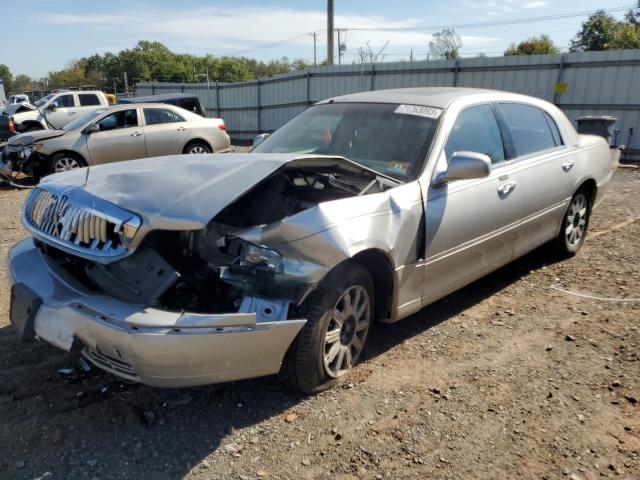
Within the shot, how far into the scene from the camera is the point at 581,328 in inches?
153

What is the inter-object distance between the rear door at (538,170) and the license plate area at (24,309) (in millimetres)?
3529

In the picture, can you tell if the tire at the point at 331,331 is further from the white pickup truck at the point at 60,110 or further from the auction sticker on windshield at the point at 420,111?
the white pickup truck at the point at 60,110

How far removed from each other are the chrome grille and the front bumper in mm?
235

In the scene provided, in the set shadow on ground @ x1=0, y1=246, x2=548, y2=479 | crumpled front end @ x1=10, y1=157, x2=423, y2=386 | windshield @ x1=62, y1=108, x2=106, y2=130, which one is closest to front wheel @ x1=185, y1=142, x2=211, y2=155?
windshield @ x1=62, y1=108, x2=106, y2=130

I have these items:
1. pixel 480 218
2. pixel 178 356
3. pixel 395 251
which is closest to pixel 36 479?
pixel 178 356

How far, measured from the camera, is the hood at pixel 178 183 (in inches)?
97.3

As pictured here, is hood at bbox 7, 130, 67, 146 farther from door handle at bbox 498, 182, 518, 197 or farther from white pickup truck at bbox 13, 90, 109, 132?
white pickup truck at bbox 13, 90, 109, 132

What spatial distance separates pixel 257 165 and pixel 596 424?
236cm

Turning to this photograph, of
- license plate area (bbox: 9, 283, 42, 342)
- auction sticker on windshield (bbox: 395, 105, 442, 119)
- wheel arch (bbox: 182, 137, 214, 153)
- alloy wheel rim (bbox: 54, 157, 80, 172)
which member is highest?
auction sticker on windshield (bbox: 395, 105, 442, 119)

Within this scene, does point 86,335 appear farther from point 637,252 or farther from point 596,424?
point 637,252

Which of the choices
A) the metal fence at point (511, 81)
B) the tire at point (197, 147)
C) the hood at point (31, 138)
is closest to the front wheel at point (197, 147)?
the tire at point (197, 147)

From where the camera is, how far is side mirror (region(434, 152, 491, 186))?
3.24m

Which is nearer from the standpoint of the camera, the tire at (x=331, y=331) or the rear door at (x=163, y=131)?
the tire at (x=331, y=331)

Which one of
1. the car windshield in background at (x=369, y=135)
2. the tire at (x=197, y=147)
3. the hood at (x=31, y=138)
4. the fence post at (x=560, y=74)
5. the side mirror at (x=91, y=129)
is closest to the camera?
the car windshield in background at (x=369, y=135)
